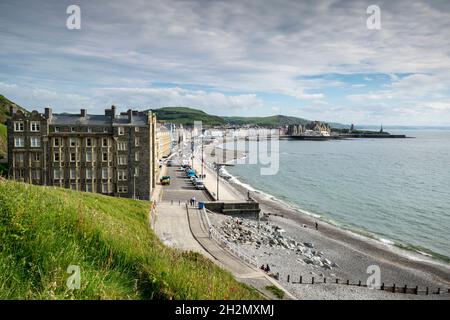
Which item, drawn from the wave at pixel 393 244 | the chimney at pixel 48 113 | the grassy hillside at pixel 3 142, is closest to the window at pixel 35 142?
the chimney at pixel 48 113

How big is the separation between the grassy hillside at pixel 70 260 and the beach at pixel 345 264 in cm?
1774

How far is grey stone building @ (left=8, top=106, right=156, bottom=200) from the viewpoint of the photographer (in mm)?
43656

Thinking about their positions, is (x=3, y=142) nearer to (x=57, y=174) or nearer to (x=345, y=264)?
(x=57, y=174)

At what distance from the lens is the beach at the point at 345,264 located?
27766 millimetres

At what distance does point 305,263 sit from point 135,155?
2504 cm

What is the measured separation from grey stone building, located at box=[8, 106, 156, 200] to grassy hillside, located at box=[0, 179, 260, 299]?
3604 cm

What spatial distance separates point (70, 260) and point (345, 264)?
32.6 metres

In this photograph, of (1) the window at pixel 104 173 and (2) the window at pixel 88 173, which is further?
(1) the window at pixel 104 173

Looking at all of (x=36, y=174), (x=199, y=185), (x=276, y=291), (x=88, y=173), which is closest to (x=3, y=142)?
(x=36, y=174)

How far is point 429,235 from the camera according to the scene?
45.5 metres

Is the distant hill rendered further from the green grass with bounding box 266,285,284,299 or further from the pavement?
the green grass with bounding box 266,285,284,299

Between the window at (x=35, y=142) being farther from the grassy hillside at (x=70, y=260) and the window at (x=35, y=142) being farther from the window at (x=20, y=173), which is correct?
the grassy hillside at (x=70, y=260)

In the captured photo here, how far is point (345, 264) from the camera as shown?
115ft
